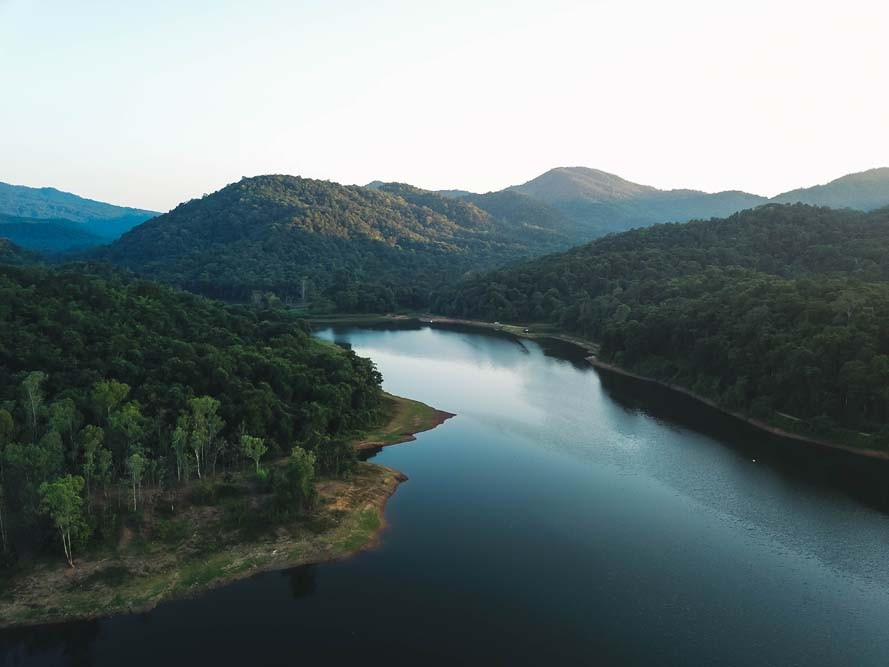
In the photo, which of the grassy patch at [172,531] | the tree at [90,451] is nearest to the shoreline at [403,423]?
the grassy patch at [172,531]

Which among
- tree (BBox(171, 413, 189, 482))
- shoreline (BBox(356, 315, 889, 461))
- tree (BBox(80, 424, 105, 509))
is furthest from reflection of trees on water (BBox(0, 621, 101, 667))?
shoreline (BBox(356, 315, 889, 461))

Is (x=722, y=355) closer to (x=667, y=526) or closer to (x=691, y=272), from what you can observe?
(x=667, y=526)

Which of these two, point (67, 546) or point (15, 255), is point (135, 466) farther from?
point (15, 255)

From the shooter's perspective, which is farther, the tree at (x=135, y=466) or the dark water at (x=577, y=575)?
the tree at (x=135, y=466)

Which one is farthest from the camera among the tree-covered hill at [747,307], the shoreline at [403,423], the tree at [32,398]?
the tree-covered hill at [747,307]

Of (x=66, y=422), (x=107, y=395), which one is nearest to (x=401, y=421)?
(x=107, y=395)

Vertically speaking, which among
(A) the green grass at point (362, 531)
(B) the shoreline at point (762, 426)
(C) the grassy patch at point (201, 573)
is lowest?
(C) the grassy patch at point (201, 573)

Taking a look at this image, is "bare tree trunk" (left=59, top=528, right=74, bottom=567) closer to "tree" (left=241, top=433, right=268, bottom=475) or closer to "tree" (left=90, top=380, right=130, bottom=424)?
"tree" (left=90, top=380, right=130, bottom=424)

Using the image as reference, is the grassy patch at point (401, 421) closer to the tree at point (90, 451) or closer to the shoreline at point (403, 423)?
the shoreline at point (403, 423)
